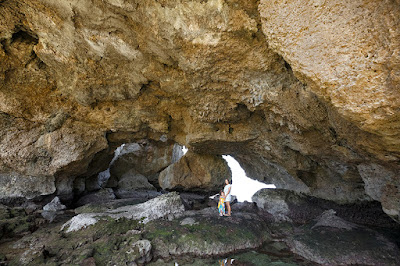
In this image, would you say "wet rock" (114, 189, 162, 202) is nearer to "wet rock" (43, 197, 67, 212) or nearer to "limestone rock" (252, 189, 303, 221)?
"wet rock" (43, 197, 67, 212)

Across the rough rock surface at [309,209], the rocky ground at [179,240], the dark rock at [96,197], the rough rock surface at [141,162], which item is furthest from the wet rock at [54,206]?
the rough rock surface at [309,209]

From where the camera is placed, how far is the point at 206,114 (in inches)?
340

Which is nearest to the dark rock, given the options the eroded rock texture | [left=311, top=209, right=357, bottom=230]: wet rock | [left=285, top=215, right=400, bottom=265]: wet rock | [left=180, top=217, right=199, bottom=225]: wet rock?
the eroded rock texture

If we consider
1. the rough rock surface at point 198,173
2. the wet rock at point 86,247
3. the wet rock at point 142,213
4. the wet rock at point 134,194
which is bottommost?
the wet rock at point 86,247

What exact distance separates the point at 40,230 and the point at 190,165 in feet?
26.5

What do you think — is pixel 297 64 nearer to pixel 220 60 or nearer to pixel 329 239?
pixel 220 60

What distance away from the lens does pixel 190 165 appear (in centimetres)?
1351

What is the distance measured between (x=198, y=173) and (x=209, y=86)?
726cm

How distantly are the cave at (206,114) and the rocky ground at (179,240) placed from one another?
0.17 ft

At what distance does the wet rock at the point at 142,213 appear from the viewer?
275 inches

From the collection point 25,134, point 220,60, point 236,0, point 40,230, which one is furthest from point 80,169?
point 236,0

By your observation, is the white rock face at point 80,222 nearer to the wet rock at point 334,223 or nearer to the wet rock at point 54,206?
the wet rock at point 54,206

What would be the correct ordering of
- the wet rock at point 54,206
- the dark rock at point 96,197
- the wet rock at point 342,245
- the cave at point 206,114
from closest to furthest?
the cave at point 206,114 → the wet rock at point 342,245 → the wet rock at point 54,206 → the dark rock at point 96,197

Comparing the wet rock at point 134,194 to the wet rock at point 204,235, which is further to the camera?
the wet rock at point 134,194
